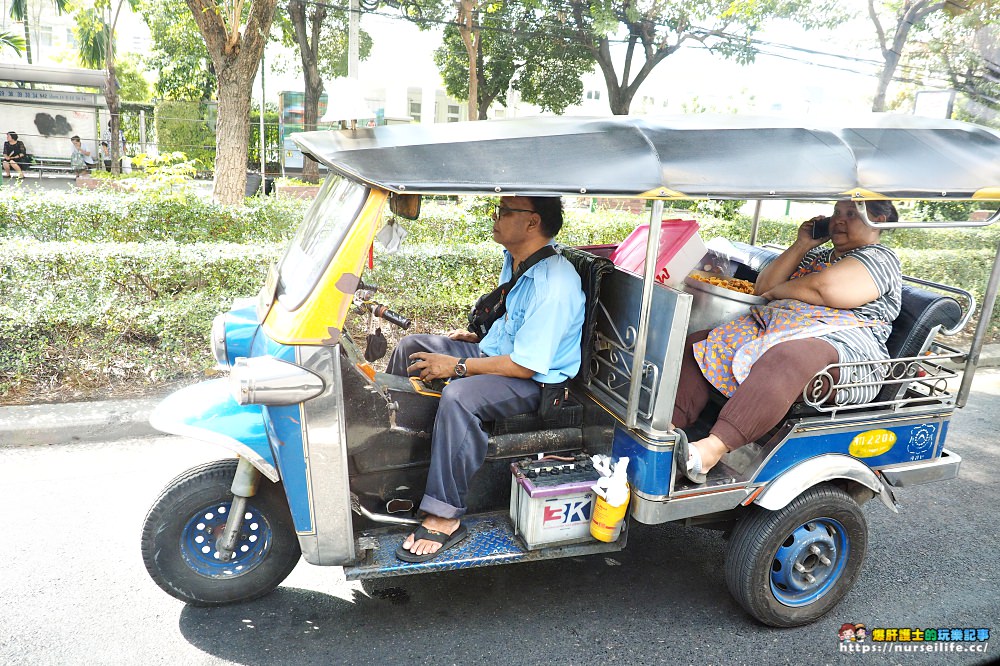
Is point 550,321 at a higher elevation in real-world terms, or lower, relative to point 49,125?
lower

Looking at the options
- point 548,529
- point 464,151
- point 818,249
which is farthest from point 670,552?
point 464,151

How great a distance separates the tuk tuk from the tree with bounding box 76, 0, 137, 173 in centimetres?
849

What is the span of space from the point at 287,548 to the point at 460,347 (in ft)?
3.91

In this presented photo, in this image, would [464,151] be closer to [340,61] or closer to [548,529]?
[548,529]

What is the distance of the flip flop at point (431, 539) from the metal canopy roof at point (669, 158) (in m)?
1.31

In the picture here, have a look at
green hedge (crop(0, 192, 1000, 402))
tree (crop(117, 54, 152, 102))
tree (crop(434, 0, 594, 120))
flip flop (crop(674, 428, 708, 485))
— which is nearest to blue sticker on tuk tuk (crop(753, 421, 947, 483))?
→ flip flop (crop(674, 428, 708, 485))

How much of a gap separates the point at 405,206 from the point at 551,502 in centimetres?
125

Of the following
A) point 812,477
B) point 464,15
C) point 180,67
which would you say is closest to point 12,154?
point 180,67

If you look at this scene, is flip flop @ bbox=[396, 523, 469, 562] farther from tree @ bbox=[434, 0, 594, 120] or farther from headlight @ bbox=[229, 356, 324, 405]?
tree @ bbox=[434, 0, 594, 120]

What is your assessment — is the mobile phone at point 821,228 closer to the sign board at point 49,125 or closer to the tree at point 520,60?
the tree at point 520,60

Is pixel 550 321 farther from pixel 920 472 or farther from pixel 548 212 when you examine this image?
pixel 920 472

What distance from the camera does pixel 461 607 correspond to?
291cm

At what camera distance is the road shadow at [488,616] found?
104 inches

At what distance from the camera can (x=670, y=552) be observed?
11.3ft
